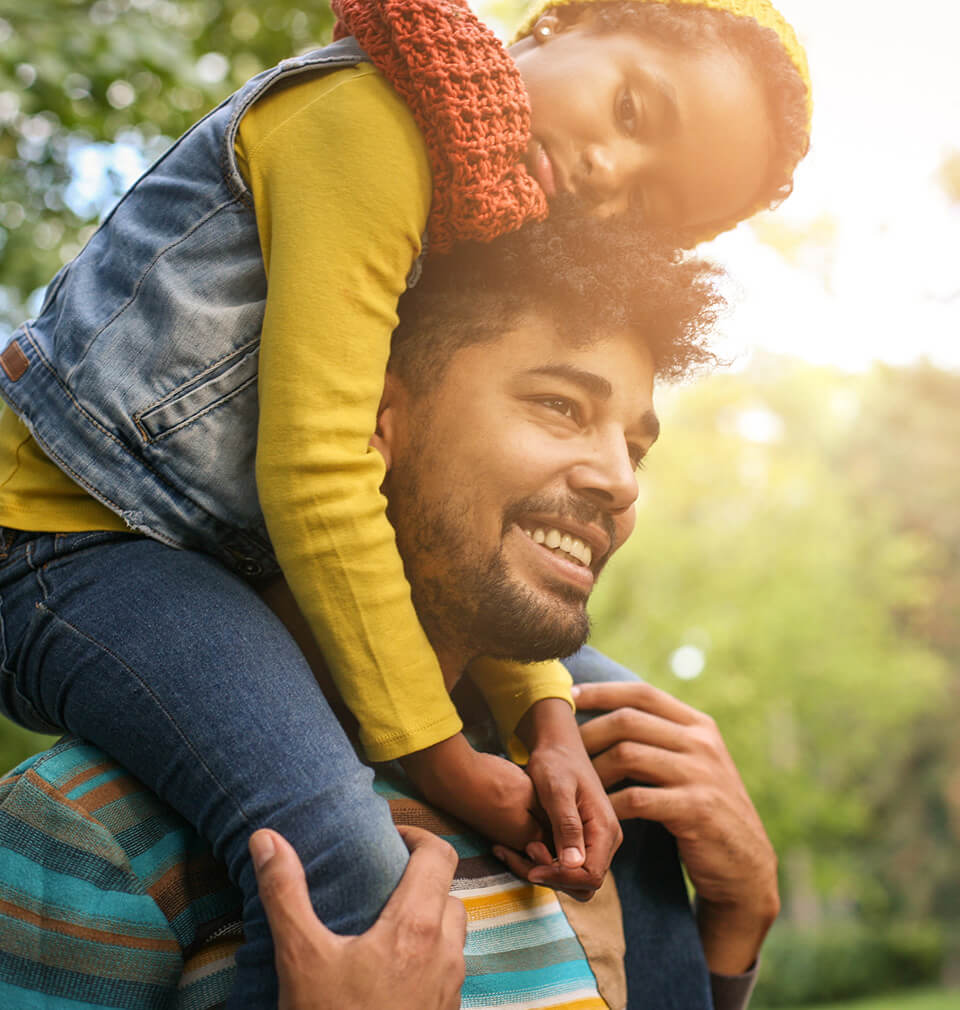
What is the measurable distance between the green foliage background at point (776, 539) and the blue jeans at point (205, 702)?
0.92 m

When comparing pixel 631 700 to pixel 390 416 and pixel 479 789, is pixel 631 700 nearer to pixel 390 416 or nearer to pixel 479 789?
pixel 479 789

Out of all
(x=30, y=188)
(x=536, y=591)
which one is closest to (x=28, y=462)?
(x=536, y=591)

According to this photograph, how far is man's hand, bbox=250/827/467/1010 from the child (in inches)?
1.1

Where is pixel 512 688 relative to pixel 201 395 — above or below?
below

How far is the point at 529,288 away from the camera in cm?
132

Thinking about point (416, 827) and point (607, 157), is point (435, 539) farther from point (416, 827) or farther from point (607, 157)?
point (607, 157)

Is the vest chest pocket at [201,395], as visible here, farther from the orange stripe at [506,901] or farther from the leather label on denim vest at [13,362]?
the orange stripe at [506,901]

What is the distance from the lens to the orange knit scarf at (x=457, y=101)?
1161 millimetres

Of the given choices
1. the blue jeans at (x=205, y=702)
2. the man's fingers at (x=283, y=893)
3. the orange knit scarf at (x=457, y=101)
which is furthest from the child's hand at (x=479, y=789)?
the orange knit scarf at (x=457, y=101)

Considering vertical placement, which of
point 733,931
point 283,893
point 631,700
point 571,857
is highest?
point 283,893

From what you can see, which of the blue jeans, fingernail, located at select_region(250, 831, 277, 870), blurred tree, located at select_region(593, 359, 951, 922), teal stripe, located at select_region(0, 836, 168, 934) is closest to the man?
teal stripe, located at select_region(0, 836, 168, 934)

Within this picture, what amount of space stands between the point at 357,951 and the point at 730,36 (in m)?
1.13

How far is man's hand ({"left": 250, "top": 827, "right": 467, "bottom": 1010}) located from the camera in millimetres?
1048

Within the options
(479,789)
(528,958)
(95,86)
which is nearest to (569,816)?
(479,789)
